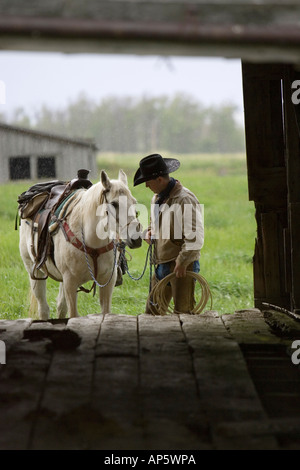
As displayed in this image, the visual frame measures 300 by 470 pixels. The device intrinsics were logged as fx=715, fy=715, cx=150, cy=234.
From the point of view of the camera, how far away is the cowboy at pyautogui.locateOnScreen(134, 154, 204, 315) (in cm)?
757

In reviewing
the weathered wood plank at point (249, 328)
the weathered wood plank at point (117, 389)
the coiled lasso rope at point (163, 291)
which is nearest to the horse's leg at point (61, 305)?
the coiled lasso rope at point (163, 291)

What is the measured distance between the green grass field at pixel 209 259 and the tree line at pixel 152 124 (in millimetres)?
22473

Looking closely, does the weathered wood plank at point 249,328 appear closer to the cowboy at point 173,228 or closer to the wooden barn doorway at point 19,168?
the cowboy at point 173,228

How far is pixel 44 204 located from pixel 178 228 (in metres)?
2.04

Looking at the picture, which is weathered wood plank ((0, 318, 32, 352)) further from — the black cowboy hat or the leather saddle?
the leather saddle

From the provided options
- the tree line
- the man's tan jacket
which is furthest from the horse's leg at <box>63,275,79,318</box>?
the tree line

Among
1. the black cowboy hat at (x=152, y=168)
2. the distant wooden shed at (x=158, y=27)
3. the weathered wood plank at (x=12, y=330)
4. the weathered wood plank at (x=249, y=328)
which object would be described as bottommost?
the weathered wood plank at (x=249, y=328)

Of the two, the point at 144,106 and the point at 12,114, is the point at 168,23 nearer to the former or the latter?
the point at 12,114

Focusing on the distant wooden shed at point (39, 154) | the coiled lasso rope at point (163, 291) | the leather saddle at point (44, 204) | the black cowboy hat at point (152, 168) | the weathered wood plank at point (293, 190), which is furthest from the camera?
the distant wooden shed at point (39, 154)

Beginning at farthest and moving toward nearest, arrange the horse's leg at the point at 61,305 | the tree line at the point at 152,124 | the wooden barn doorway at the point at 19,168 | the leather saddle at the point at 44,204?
the tree line at the point at 152,124 → the wooden barn doorway at the point at 19,168 → the horse's leg at the point at 61,305 → the leather saddle at the point at 44,204

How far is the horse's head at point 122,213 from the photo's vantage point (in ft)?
24.7

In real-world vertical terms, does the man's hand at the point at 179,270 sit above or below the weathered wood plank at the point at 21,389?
above

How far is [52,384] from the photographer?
13.9 feet

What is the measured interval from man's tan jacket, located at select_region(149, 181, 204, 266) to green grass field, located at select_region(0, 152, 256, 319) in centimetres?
244
